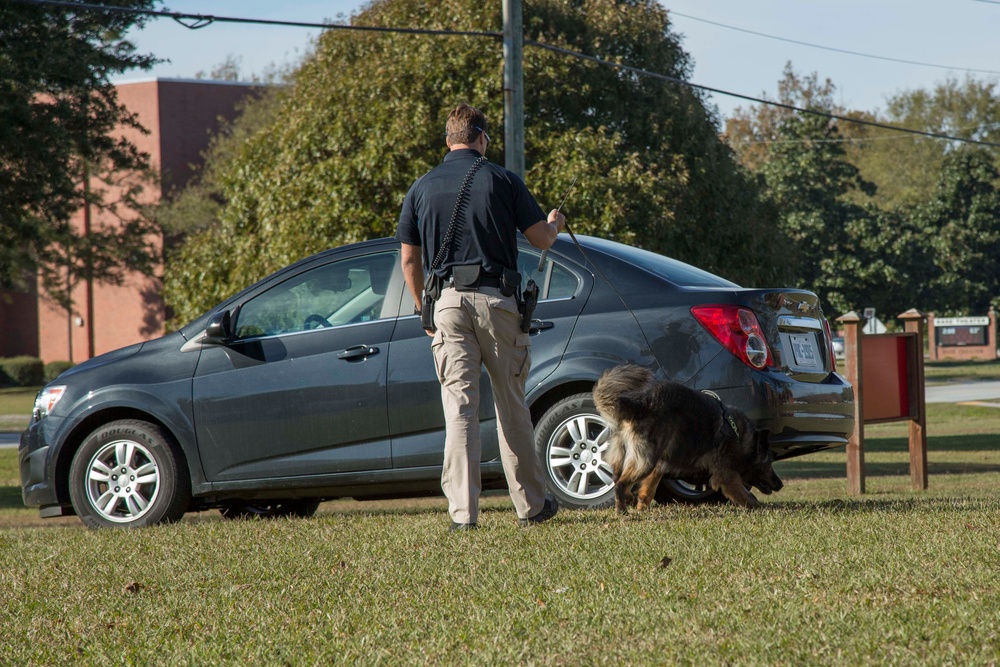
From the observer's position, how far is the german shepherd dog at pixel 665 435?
6.12m

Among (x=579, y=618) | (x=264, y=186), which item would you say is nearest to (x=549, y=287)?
(x=579, y=618)

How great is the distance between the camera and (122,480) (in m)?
7.30

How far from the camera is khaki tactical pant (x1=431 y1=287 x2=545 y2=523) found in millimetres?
5715

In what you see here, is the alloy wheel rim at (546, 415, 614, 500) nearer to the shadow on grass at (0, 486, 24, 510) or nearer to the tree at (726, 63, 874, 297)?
the shadow on grass at (0, 486, 24, 510)

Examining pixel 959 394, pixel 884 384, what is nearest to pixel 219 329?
pixel 884 384

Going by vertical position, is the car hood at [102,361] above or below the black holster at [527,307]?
below

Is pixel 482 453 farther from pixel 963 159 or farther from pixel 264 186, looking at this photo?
pixel 963 159

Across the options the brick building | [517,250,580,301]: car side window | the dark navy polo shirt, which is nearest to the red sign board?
[517,250,580,301]: car side window

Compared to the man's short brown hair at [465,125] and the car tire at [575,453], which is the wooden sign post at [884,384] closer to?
the car tire at [575,453]

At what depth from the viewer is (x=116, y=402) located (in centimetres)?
727

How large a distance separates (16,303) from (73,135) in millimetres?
41451

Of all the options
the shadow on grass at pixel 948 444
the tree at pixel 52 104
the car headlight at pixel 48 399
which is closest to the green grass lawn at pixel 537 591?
the car headlight at pixel 48 399

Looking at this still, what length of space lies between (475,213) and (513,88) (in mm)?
9351

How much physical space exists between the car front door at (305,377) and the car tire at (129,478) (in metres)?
0.25
